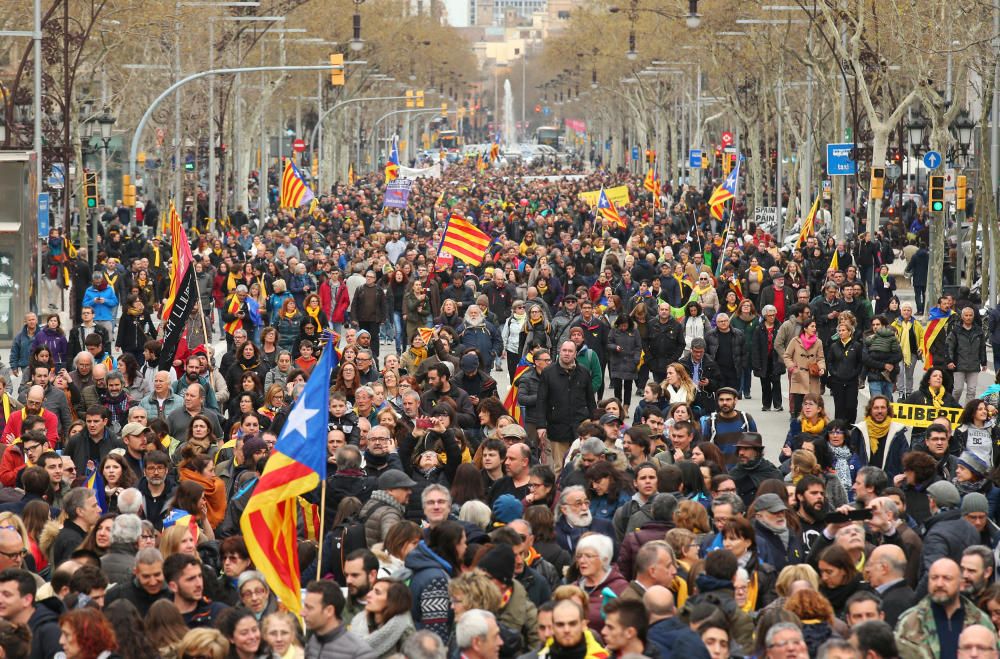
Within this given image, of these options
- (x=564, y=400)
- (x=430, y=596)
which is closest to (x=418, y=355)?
(x=564, y=400)

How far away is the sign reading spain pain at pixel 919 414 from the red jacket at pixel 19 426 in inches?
242

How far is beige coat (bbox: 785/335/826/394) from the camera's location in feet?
66.2

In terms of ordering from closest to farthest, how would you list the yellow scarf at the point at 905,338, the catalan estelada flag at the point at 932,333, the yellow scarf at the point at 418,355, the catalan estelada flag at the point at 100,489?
the catalan estelada flag at the point at 100,489, the yellow scarf at the point at 418,355, the catalan estelada flag at the point at 932,333, the yellow scarf at the point at 905,338

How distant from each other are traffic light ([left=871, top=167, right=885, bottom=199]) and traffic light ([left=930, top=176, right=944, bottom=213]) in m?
5.17

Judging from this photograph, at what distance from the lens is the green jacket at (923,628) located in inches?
352

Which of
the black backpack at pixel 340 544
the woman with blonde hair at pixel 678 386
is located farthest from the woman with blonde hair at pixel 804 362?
the black backpack at pixel 340 544

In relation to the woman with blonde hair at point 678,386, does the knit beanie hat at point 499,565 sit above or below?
above

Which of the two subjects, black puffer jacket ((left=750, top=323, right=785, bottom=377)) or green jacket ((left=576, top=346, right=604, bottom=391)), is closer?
green jacket ((left=576, top=346, right=604, bottom=391))

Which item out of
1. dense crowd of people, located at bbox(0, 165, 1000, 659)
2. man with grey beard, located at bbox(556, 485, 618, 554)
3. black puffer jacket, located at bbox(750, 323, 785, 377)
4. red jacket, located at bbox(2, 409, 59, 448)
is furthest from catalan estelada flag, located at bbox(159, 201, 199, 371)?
man with grey beard, located at bbox(556, 485, 618, 554)

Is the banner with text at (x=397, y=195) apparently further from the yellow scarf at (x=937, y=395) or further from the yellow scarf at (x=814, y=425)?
the yellow scarf at (x=814, y=425)

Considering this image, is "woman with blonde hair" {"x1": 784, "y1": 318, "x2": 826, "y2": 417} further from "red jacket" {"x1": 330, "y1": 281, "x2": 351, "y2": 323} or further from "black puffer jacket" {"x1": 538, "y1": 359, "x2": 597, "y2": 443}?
"red jacket" {"x1": 330, "y1": 281, "x2": 351, "y2": 323}

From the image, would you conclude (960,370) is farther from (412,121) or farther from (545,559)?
(412,121)

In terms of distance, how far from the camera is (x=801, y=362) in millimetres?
20234

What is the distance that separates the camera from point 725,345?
21.3 m
